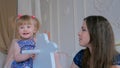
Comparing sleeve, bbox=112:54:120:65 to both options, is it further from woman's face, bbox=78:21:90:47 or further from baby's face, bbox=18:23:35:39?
baby's face, bbox=18:23:35:39

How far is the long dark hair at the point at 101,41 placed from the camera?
1.39 metres

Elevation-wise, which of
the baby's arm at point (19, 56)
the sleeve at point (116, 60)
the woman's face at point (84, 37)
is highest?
the woman's face at point (84, 37)

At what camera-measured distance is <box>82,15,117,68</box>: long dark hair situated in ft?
4.56

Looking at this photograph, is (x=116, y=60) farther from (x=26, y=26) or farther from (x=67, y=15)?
(x=67, y=15)

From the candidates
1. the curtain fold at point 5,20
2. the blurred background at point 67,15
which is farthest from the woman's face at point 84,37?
the curtain fold at point 5,20

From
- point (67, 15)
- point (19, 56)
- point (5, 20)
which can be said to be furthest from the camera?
point (5, 20)

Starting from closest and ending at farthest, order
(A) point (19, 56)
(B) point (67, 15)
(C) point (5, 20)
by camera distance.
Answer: (A) point (19, 56) → (B) point (67, 15) → (C) point (5, 20)

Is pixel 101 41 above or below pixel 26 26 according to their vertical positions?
below

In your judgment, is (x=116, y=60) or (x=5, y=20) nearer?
(x=116, y=60)

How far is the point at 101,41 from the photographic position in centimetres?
140

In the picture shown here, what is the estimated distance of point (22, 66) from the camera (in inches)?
44.7

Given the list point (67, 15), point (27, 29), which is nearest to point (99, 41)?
point (27, 29)

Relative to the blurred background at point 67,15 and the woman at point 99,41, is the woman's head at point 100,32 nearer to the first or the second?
the woman at point 99,41

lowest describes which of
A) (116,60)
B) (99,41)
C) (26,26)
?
(116,60)
